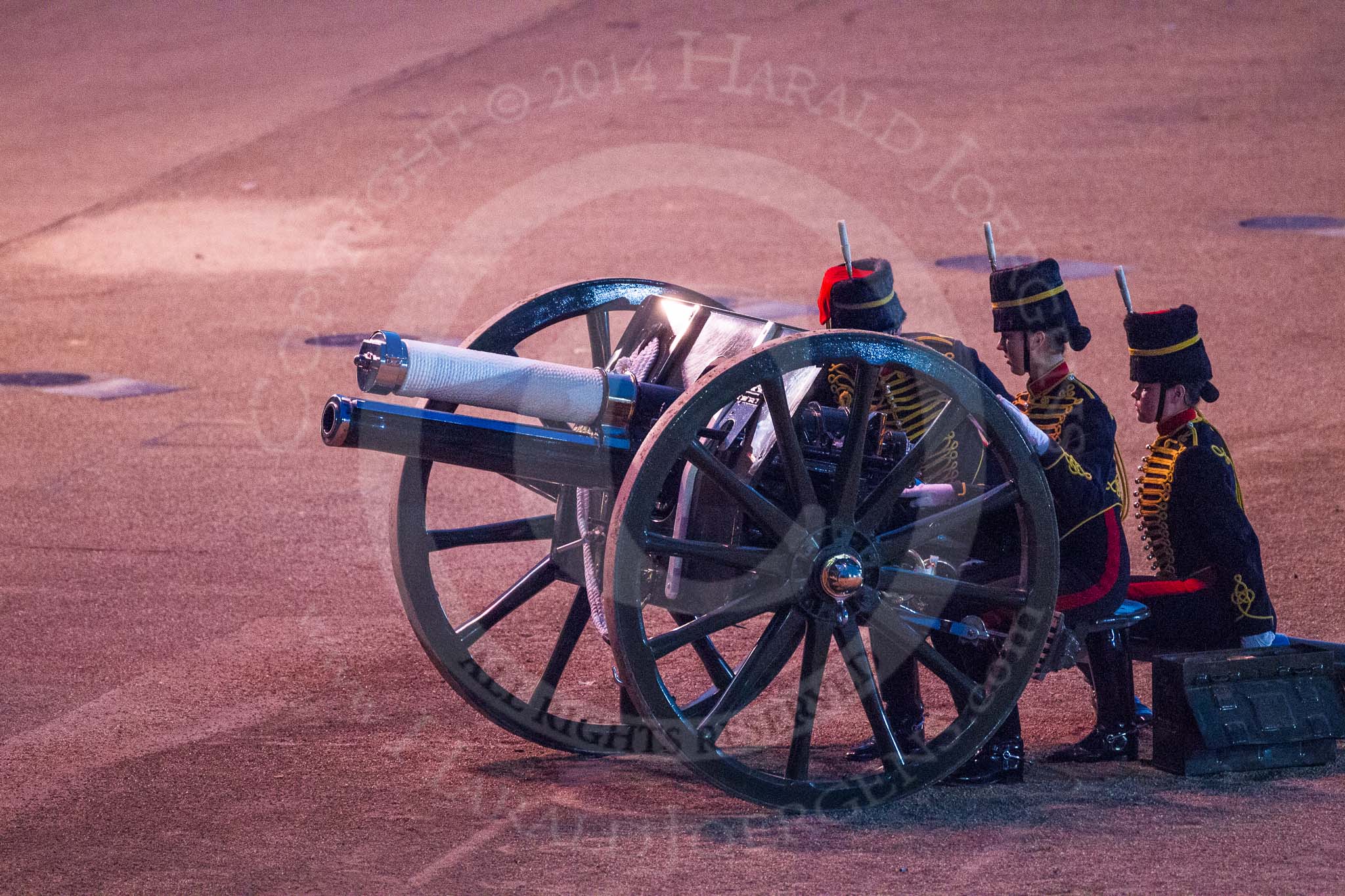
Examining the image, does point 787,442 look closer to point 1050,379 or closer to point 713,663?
point 713,663

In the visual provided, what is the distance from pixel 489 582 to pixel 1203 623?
115 inches

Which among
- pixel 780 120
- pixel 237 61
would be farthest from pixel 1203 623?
pixel 237 61

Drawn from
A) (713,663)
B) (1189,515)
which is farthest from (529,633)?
(1189,515)

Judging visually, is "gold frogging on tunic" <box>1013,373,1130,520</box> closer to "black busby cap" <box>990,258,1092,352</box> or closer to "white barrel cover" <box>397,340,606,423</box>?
"black busby cap" <box>990,258,1092,352</box>

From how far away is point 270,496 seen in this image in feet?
25.5

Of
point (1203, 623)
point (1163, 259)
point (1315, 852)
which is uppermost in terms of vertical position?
point (1163, 259)

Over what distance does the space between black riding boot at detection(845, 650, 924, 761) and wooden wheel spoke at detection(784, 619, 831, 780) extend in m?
0.59

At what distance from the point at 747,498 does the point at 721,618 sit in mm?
323

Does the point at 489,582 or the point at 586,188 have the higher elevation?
the point at 586,188

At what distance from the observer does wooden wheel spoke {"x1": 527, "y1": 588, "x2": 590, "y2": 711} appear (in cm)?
514

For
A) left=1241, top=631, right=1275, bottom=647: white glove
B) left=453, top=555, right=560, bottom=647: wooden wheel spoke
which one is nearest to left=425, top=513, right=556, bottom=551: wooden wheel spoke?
left=453, top=555, right=560, bottom=647: wooden wheel spoke

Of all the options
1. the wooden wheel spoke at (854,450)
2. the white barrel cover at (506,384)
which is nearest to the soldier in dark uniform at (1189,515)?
the wooden wheel spoke at (854,450)

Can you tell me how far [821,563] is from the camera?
170 inches

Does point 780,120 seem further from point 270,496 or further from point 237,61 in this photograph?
point 270,496
